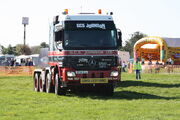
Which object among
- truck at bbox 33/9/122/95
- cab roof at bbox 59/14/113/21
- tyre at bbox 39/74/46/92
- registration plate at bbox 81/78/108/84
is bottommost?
tyre at bbox 39/74/46/92

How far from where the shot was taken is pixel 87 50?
19.1 meters

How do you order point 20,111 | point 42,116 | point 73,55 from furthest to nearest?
point 73,55 < point 20,111 < point 42,116

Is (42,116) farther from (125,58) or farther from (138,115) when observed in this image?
(125,58)

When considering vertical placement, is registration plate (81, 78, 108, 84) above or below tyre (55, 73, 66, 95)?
above

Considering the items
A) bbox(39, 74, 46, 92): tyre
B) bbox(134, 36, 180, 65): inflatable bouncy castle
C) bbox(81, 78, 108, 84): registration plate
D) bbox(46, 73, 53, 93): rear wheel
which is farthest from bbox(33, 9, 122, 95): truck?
bbox(134, 36, 180, 65): inflatable bouncy castle

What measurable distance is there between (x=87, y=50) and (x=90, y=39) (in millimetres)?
457

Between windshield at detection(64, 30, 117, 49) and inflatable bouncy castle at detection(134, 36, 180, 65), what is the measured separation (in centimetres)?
4351

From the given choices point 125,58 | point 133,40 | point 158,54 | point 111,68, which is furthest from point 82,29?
point 133,40

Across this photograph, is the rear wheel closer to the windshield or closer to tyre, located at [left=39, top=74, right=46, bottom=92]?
tyre, located at [left=39, top=74, right=46, bottom=92]

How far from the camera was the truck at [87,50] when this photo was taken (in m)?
19.1

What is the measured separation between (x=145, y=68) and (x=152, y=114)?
132 ft

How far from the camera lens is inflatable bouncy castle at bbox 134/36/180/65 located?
2466 inches

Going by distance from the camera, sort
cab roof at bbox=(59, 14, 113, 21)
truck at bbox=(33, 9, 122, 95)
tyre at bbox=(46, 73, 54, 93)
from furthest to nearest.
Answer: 1. tyre at bbox=(46, 73, 54, 93)
2. cab roof at bbox=(59, 14, 113, 21)
3. truck at bbox=(33, 9, 122, 95)

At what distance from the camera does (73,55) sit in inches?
750
